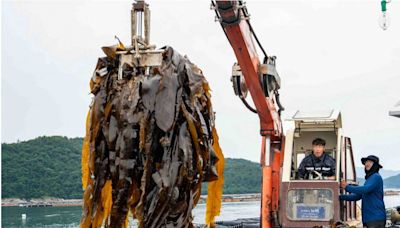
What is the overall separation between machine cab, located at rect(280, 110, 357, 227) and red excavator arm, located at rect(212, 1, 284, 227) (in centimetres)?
38

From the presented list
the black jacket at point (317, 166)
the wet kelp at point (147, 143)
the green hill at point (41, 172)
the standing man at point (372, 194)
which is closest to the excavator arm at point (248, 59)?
the black jacket at point (317, 166)

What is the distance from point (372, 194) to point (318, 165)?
240cm

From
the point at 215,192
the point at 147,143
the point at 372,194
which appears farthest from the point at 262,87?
the point at 147,143

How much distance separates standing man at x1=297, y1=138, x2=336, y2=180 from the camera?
9.58 metres

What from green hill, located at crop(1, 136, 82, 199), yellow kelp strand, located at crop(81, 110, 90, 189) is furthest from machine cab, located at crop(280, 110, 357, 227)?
green hill, located at crop(1, 136, 82, 199)

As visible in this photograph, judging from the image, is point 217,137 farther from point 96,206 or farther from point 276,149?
point 276,149

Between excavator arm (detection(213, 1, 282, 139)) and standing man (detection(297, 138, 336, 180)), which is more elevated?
excavator arm (detection(213, 1, 282, 139))

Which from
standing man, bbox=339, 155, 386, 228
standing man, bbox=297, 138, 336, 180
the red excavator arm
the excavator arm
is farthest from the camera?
standing man, bbox=297, 138, 336, 180

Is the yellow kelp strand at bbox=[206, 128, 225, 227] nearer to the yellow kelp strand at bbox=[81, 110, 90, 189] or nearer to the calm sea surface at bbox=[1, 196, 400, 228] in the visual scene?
the yellow kelp strand at bbox=[81, 110, 90, 189]

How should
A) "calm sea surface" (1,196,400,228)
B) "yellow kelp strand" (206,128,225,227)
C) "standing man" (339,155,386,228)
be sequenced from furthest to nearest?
"calm sea surface" (1,196,400,228) < "standing man" (339,155,386,228) < "yellow kelp strand" (206,128,225,227)

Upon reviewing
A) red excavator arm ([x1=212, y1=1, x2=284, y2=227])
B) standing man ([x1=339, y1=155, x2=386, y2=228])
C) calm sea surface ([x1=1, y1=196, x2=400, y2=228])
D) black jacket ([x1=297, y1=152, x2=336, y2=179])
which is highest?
red excavator arm ([x1=212, y1=1, x2=284, y2=227])

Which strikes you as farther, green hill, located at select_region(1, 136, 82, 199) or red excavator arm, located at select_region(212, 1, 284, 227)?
green hill, located at select_region(1, 136, 82, 199)

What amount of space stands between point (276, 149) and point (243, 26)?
2916 mm

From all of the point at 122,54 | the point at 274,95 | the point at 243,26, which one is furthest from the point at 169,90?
the point at 274,95
